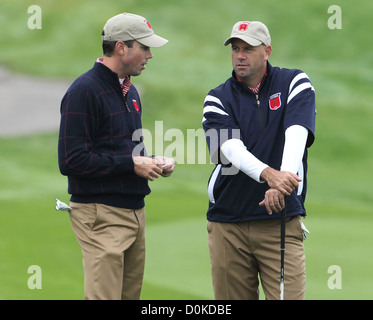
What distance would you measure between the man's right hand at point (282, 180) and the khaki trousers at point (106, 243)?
34.3 inches

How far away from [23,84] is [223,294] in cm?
1822

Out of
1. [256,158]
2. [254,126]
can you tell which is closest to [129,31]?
[254,126]

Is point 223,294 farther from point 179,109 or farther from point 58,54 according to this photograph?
point 58,54

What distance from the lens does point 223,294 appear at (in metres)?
5.39

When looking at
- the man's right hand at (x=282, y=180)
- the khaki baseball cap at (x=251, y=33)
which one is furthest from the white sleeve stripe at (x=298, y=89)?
the man's right hand at (x=282, y=180)

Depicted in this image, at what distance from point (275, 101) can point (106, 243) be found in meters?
1.38

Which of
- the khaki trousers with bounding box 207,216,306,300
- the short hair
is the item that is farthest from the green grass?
the short hair

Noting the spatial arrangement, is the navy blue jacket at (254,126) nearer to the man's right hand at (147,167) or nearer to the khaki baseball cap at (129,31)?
the man's right hand at (147,167)

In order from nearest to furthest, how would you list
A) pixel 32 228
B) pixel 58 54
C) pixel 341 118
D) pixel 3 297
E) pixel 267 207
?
pixel 267 207
pixel 3 297
pixel 32 228
pixel 341 118
pixel 58 54

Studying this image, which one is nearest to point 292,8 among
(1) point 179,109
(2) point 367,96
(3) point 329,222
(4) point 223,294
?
(2) point 367,96

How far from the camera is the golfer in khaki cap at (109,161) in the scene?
4945 mm

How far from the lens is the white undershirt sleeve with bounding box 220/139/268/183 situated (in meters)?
4.94

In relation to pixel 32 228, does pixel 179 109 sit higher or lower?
higher

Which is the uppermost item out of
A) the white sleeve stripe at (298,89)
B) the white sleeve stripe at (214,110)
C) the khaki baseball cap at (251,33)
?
the khaki baseball cap at (251,33)
